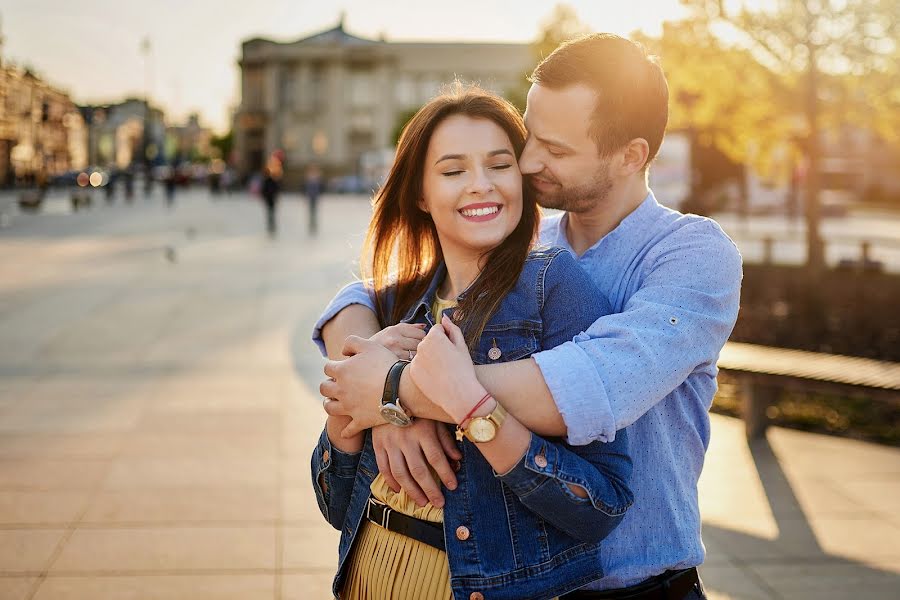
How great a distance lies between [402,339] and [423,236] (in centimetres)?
40

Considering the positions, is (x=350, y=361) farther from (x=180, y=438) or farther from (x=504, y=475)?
(x=180, y=438)

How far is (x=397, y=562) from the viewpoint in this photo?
204 centimetres

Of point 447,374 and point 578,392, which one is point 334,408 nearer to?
point 447,374

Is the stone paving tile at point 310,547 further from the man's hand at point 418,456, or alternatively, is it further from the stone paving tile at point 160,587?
the man's hand at point 418,456

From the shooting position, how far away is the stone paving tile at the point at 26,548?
4441mm

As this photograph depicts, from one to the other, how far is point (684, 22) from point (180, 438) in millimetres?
10538

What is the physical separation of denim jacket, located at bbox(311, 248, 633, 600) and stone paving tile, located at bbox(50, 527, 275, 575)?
2.92m

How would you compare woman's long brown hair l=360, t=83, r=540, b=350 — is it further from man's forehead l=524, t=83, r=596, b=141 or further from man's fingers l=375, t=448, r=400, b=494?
man's fingers l=375, t=448, r=400, b=494

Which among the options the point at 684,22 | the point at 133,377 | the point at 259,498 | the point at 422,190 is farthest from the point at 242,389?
the point at 684,22

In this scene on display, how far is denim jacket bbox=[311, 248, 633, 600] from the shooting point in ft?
5.93

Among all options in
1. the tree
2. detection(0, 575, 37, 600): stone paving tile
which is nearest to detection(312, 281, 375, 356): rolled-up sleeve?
detection(0, 575, 37, 600): stone paving tile

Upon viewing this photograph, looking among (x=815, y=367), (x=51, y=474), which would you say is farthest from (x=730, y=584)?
(x=51, y=474)

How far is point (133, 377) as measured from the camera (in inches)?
323

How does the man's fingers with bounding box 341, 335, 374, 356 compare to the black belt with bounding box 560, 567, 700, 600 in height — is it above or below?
above
